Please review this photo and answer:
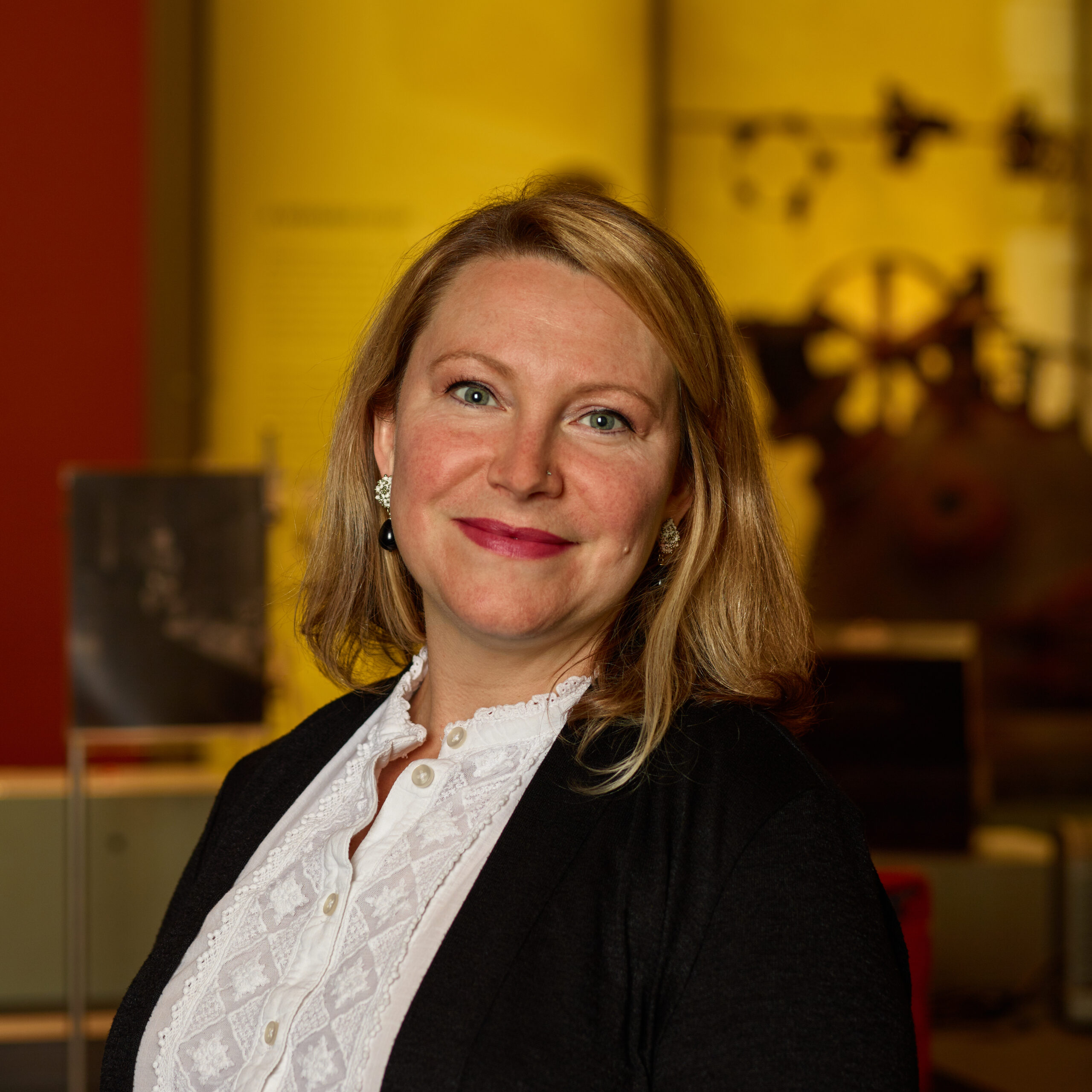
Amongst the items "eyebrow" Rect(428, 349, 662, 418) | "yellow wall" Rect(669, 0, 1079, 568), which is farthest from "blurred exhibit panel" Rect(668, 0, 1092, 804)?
"eyebrow" Rect(428, 349, 662, 418)

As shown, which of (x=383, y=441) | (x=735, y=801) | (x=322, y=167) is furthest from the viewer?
(x=322, y=167)

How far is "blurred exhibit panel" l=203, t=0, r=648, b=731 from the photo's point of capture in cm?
453

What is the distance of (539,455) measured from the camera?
1.34 meters

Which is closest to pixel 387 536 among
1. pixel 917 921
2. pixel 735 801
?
pixel 735 801

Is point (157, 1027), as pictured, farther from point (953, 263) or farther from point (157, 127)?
point (953, 263)

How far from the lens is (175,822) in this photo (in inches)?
136

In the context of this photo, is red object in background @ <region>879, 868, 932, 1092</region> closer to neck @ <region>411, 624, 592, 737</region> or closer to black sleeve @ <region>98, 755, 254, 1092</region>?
neck @ <region>411, 624, 592, 737</region>

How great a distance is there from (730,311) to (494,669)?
2.30 m

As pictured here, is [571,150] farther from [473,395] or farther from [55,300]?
[473,395]

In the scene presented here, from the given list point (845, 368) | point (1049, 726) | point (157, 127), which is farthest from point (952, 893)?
point (157, 127)

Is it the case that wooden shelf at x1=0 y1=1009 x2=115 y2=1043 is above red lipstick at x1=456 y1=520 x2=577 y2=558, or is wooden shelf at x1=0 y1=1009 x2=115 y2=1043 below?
below

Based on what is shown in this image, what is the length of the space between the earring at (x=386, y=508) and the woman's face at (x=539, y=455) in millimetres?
227

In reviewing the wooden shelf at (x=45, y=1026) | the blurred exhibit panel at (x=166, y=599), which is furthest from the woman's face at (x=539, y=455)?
the wooden shelf at (x=45, y=1026)

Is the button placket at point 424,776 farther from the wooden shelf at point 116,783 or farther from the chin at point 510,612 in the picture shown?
the wooden shelf at point 116,783
